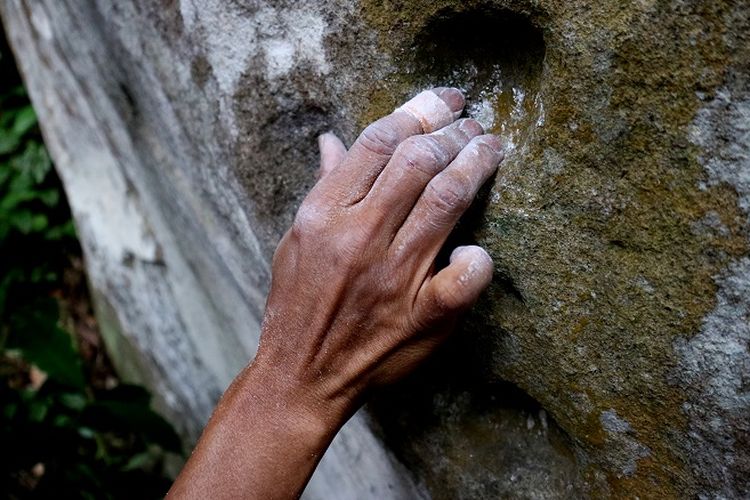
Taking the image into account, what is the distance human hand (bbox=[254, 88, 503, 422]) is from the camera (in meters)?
0.71

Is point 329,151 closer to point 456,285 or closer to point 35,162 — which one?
point 456,285

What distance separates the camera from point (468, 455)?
2.92ft

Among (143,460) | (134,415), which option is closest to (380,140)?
(134,415)

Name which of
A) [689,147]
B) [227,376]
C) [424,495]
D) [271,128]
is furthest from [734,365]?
[227,376]

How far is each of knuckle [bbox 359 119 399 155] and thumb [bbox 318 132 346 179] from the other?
98mm

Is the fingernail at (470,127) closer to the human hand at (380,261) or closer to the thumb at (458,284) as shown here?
the human hand at (380,261)

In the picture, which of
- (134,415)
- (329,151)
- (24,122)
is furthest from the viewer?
(24,122)

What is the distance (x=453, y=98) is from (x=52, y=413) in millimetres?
1438

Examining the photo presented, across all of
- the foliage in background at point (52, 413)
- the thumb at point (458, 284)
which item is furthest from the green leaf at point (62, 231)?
the thumb at point (458, 284)

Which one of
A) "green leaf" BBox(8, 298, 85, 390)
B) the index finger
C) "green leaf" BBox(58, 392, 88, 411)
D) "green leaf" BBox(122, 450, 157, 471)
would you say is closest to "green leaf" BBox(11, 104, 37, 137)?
"green leaf" BBox(8, 298, 85, 390)

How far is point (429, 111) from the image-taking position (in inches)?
30.0

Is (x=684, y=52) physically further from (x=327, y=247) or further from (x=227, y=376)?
(x=227, y=376)

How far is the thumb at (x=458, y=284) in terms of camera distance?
2.29 feet

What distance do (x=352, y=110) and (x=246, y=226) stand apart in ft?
0.93
